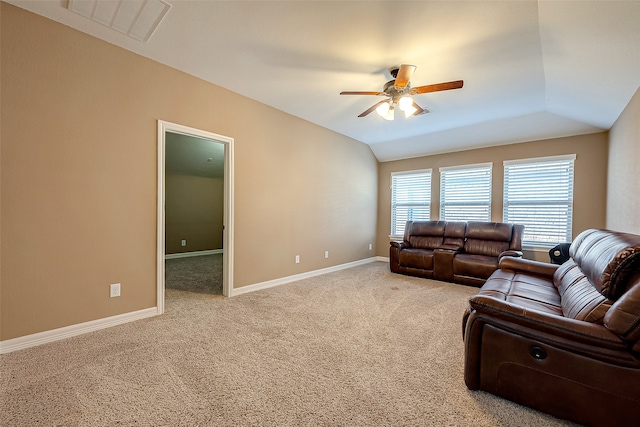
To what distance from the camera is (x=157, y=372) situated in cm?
189

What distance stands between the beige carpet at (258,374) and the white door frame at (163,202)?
477 millimetres

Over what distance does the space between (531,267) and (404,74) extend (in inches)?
97.5

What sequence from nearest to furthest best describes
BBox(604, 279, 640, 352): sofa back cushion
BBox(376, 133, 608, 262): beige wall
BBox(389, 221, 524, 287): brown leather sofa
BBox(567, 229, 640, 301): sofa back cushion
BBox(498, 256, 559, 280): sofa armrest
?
1. BBox(604, 279, 640, 352): sofa back cushion
2. BBox(567, 229, 640, 301): sofa back cushion
3. BBox(498, 256, 559, 280): sofa armrest
4. BBox(376, 133, 608, 262): beige wall
5. BBox(389, 221, 524, 287): brown leather sofa

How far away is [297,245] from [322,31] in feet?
10.1

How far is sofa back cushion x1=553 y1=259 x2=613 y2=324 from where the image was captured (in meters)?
1.48

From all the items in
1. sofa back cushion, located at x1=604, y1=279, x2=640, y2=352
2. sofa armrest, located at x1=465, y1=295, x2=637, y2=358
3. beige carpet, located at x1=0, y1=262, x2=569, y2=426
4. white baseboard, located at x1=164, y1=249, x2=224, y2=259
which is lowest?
white baseboard, located at x1=164, y1=249, x2=224, y2=259

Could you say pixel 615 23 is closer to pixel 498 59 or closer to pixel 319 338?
pixel 498 59

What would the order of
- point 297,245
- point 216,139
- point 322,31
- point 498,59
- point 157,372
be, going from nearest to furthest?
point 157,372, point 322,31, point 498,59, point 216,139, point 297,245

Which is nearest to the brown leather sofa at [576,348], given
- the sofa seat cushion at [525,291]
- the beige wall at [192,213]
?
the sofa seat cushion at [525,291]

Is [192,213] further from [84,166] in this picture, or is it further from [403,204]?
[403,204]

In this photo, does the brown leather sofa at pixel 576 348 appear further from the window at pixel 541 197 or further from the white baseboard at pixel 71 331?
the window at pixel 541 197

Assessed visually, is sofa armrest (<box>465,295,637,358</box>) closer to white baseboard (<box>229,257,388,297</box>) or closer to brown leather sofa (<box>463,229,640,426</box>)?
Result: brown leather sofa (<box>463,229,640,426</box>)

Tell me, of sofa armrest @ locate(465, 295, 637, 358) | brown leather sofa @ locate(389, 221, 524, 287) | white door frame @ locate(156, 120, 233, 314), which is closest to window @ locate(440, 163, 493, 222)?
brown leather sofa @ locate(389, 221, 524, 287)

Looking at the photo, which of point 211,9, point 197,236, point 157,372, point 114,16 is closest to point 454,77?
point 211,9
